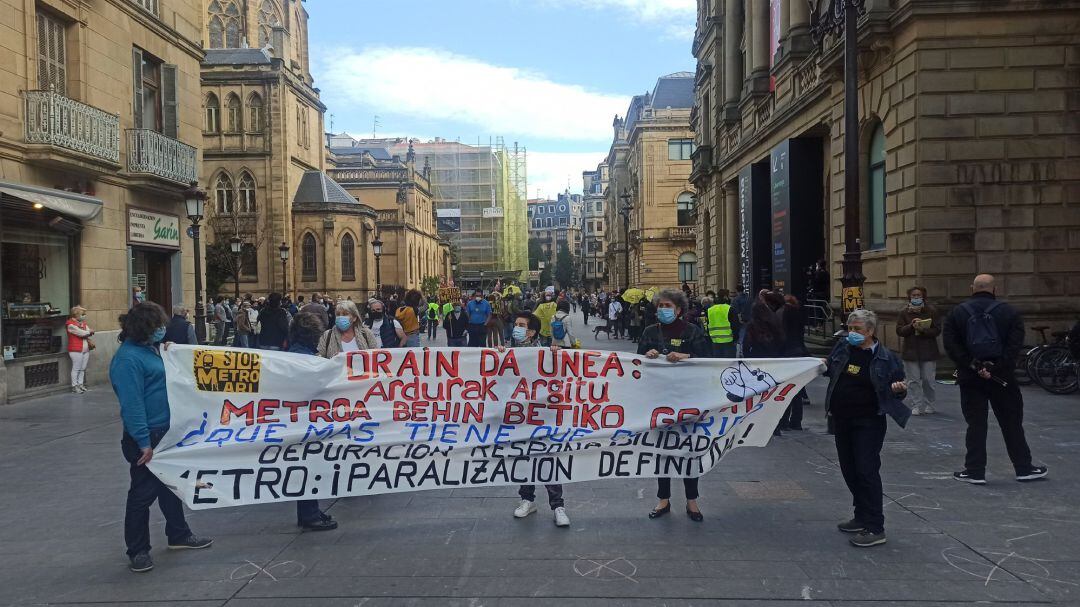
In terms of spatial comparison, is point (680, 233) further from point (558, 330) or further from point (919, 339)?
point (558, 330)

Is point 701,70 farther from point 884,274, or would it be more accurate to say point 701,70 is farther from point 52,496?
point 52,496

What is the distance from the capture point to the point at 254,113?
2012 inches

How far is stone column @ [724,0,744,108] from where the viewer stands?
101ft

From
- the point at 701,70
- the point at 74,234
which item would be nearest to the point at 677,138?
the point at 701,70

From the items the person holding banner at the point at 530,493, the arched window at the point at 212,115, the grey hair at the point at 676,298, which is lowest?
the person holding banner at the point at 530,493

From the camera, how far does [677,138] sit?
63.2 m

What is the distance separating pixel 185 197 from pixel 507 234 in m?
75.0

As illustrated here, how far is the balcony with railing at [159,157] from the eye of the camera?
18328mm

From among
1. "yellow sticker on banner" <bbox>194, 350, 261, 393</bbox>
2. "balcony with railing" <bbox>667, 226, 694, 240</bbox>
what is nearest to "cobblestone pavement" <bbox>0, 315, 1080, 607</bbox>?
"yellow sticker on banner" <bbox>194, 350, 261, 393</bbox>

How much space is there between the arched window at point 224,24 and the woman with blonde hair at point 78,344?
45.0 metres

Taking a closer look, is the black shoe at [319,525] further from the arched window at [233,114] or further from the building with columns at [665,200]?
the building with columns at [665,200]

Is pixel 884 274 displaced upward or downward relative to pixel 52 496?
upward

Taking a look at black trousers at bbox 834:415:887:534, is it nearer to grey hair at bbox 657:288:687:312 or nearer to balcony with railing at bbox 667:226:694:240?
grey hair at bbox 657:288:687:312

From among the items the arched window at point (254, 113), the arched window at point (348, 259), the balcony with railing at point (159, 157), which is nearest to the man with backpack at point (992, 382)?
the balcony with railing at point (159, 157)
